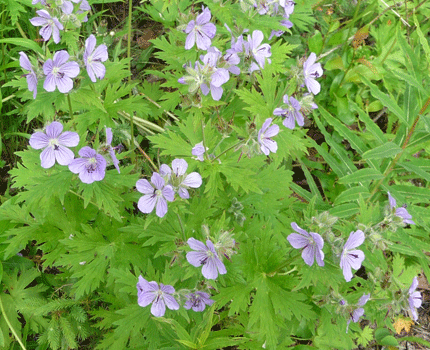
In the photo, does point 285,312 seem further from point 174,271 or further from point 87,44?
point 87,44

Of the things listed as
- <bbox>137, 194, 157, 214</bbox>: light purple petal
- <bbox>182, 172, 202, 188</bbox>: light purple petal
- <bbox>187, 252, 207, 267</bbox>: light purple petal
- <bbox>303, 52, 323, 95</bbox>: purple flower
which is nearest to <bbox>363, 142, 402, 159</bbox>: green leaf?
<bbox>303, 52, 323, 95</bbox>: purple flower

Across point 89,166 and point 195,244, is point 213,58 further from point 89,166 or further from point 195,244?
point 195,244

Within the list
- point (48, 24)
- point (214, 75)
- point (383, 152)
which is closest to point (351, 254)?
point (383, 152)

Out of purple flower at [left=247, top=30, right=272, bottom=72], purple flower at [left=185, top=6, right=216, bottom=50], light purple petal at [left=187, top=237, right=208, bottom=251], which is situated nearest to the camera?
light purple petal at [left=187, top=237, right=208, bottom=251]

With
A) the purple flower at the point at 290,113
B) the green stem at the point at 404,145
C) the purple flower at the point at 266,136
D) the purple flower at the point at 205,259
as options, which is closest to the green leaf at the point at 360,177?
the green stem at the point at 404,145

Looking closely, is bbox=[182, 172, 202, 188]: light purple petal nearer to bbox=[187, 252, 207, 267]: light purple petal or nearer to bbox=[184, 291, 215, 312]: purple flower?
bbox=[187, 252, 207, 267]: light purple petal

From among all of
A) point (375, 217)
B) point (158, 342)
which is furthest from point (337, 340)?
point (158, 342)

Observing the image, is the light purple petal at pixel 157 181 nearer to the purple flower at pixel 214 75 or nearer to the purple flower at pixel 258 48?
the purple flower at pixel 214 75
